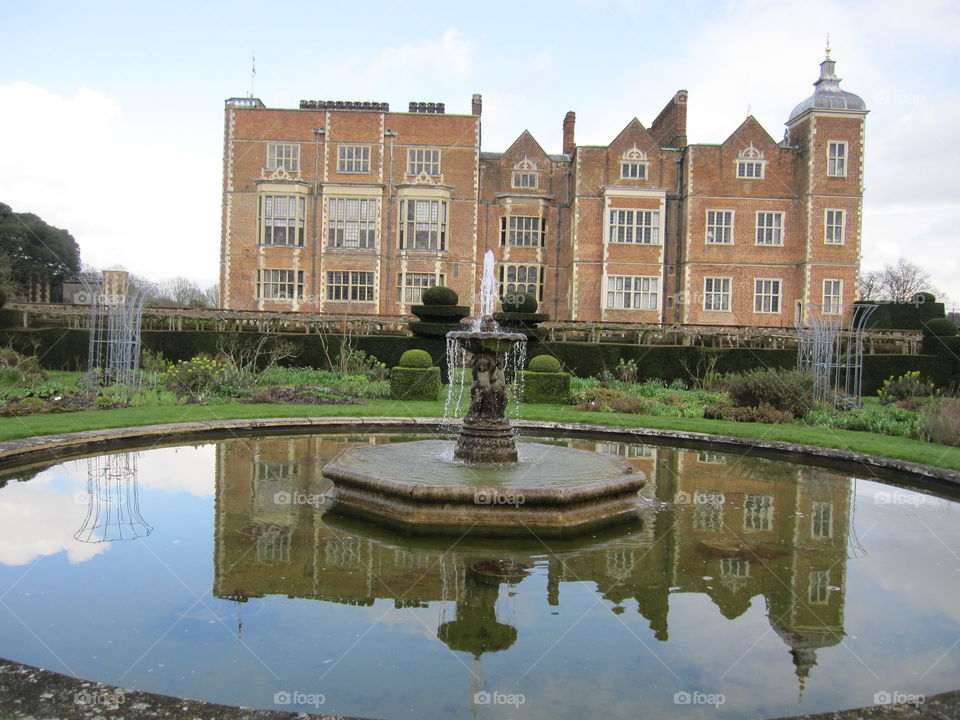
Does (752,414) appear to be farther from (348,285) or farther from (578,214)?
(348,285)

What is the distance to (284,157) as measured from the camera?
92.9 ft

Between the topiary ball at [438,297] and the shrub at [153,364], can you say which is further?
the topiary ball at [438,297]

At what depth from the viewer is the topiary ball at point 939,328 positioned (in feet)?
73.2

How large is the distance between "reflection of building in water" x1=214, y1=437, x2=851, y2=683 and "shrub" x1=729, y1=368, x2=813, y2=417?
6.12 metres

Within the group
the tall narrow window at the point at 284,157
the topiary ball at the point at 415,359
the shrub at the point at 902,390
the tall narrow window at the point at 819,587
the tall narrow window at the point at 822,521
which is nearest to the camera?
the tall narrow window at the point at 819,587

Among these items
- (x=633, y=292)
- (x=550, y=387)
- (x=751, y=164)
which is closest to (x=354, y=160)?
(x=633, y=292)

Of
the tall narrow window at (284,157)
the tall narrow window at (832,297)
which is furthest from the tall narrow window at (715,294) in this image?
the tall narrow window at (284,157)

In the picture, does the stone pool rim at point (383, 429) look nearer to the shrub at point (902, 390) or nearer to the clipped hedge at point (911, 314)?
the shrub at point (902, 390)

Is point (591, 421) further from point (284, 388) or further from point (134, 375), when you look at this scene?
point (134, 375)

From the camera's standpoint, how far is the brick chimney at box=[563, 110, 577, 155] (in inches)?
1246

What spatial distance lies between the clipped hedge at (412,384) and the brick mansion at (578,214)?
12.5 meters

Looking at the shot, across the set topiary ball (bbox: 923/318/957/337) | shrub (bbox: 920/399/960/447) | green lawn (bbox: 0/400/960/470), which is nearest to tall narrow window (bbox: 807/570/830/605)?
green lawn (bbox: 0/400/960/470)

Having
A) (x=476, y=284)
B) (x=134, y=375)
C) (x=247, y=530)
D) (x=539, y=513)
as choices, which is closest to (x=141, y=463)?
(x=247, y=530)

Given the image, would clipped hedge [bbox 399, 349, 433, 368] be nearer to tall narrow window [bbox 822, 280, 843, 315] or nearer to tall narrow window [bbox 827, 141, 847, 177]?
tall narrow window [bbox 822, 280, 843, 315]
